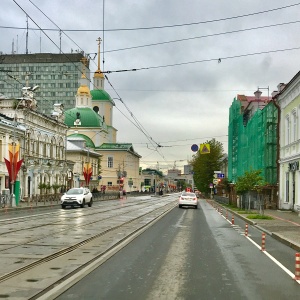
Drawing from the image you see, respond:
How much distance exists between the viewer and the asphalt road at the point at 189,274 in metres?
8.75

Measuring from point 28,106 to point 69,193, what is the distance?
18408mm

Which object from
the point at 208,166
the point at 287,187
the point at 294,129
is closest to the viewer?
the point at 294,129

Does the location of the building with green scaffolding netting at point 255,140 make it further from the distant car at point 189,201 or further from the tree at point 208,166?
the tree at point 208,166

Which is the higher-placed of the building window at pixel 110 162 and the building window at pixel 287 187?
the building window at pixel 110 162

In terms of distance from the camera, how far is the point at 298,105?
1401 inches

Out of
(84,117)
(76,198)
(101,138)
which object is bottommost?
(76,198)

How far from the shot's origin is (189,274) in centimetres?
1075

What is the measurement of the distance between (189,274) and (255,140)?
41.7 meters

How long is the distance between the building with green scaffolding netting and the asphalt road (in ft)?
93.0

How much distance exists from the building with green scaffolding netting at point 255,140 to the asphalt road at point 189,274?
28.3m

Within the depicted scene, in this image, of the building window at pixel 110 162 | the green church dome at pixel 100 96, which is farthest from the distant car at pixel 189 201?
the green church dome at pixel 100 96

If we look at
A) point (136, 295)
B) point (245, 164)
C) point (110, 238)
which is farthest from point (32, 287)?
point (245, 164)

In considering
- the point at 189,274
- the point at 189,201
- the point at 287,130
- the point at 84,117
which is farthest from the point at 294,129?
the point at 84,117

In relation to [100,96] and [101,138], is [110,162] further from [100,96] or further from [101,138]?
[100,96]
